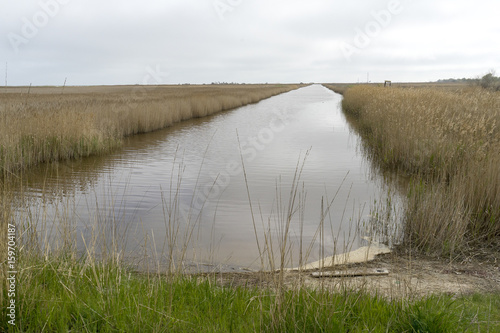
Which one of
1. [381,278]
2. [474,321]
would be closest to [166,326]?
[474,321]

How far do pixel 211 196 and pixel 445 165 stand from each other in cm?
425

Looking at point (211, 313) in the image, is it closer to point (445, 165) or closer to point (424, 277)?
point (424, 277)

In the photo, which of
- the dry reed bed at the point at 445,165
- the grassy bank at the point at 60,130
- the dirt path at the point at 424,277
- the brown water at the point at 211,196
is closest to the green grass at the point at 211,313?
the brown water at the point at 211,196

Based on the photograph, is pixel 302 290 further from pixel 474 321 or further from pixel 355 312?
pixel 474 321

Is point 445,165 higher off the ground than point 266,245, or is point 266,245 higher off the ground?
point 445,165

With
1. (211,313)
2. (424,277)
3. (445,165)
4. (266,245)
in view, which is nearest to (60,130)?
(445,165)

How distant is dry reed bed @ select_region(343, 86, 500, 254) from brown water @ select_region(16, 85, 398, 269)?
2.75ft

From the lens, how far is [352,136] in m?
16.6

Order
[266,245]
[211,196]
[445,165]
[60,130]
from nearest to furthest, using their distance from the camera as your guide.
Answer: [266,245] < [445,165] < [211,196] < [60,130]

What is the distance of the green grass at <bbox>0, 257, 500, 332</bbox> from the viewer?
2703 millimetres

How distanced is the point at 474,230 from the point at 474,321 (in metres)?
2.76

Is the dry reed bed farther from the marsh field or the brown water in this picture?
the brown water

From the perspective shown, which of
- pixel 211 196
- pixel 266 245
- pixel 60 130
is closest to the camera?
pixel 266 245

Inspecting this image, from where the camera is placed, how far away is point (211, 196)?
820cm
